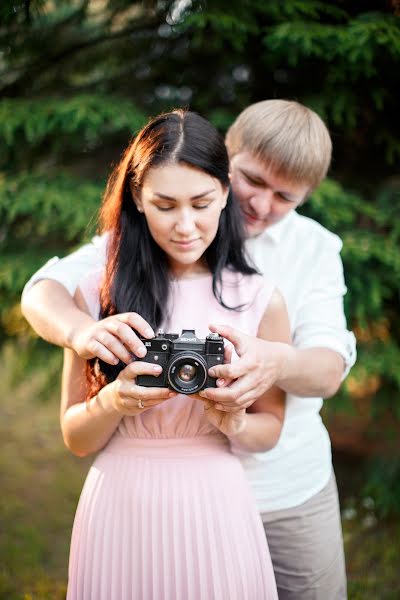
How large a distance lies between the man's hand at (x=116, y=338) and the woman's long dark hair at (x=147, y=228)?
0.65 ft

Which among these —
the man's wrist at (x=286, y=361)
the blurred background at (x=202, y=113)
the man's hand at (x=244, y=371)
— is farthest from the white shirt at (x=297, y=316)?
the blurred background at (x=202, y=113)

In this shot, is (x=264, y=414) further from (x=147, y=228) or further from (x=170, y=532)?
(x=147, y=228)

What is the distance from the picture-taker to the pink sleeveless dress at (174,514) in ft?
6.32

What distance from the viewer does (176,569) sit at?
1.92m

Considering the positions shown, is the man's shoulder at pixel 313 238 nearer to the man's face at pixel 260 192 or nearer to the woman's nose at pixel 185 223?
the man's face at pixel 260 192

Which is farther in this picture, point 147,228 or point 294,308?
point 294,308

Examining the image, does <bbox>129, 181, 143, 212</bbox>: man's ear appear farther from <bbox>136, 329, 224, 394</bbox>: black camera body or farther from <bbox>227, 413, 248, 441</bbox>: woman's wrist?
<bbox>227, 413, 248, 441</bbox>: woman's wrist

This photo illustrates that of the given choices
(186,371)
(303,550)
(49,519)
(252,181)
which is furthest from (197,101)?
(49,519)

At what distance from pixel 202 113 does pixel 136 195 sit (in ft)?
6.31

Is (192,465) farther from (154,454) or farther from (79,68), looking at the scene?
(79,68)

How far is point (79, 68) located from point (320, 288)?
242 centimetres

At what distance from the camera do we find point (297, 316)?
239 cm

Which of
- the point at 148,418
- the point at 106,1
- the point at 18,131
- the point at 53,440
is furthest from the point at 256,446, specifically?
the point at 53,440

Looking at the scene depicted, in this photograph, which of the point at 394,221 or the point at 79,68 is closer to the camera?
the point at 394,221
